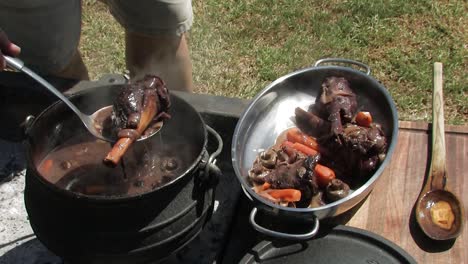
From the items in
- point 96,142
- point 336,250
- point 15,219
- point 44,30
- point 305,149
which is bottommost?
point 15,219

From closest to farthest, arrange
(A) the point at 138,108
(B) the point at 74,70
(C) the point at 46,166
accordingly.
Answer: (A) the point at 138,108 < (C) the point at 46,166 < (B) the point at 74,70

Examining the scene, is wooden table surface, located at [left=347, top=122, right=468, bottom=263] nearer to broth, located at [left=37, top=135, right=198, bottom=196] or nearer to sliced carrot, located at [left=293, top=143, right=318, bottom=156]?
sliced carrot, located at [left=293, top=143, right=318, bottom=156]

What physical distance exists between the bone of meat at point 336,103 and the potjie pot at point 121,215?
2.37 feet

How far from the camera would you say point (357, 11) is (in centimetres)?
522

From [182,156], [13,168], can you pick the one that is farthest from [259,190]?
[13,168]

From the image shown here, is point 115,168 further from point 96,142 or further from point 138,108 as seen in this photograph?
point 138,108

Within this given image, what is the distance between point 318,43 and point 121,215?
305 centimetres

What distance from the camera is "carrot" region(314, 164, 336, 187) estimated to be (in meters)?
2.81

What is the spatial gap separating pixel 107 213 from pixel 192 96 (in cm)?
134

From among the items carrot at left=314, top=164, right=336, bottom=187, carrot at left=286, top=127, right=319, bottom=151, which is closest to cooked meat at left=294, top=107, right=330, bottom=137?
carrot at left=286, top=127, right=319, bottom=151

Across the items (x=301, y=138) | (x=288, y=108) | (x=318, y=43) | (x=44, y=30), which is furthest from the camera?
(x=318, y=43)

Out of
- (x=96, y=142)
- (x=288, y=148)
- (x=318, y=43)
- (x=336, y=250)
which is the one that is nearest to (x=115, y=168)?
(x=96, y=142)

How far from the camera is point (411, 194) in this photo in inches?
122

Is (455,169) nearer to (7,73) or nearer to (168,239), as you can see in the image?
(168,239)
